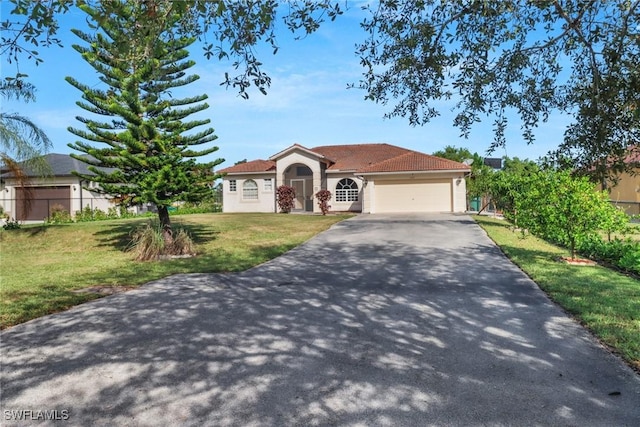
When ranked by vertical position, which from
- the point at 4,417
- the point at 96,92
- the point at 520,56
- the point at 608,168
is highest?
the point at 96,92

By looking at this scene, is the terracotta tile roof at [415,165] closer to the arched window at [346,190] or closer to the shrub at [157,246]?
the arched window at [346,190]

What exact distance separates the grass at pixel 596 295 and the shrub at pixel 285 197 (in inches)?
750

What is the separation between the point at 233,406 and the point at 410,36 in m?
5.80

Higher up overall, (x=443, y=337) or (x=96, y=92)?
(x=96, y=92)

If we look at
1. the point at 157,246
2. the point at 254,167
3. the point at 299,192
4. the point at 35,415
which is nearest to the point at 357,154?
the point at 299,192

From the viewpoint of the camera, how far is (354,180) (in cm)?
2952

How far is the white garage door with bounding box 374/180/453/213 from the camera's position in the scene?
2694 centimetres

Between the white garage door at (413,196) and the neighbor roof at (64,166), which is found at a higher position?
the neighbor roof at (64,166)

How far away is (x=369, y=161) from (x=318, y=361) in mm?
Answer: 27444

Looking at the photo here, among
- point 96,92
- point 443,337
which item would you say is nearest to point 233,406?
point 443,337

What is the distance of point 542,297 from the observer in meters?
6.62

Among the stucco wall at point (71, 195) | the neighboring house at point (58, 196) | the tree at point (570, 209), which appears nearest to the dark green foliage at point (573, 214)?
the tree at point (570, 209)

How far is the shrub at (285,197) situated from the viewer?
94.4 ft

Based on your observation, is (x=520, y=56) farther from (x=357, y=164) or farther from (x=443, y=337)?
(x=357, y=164)
